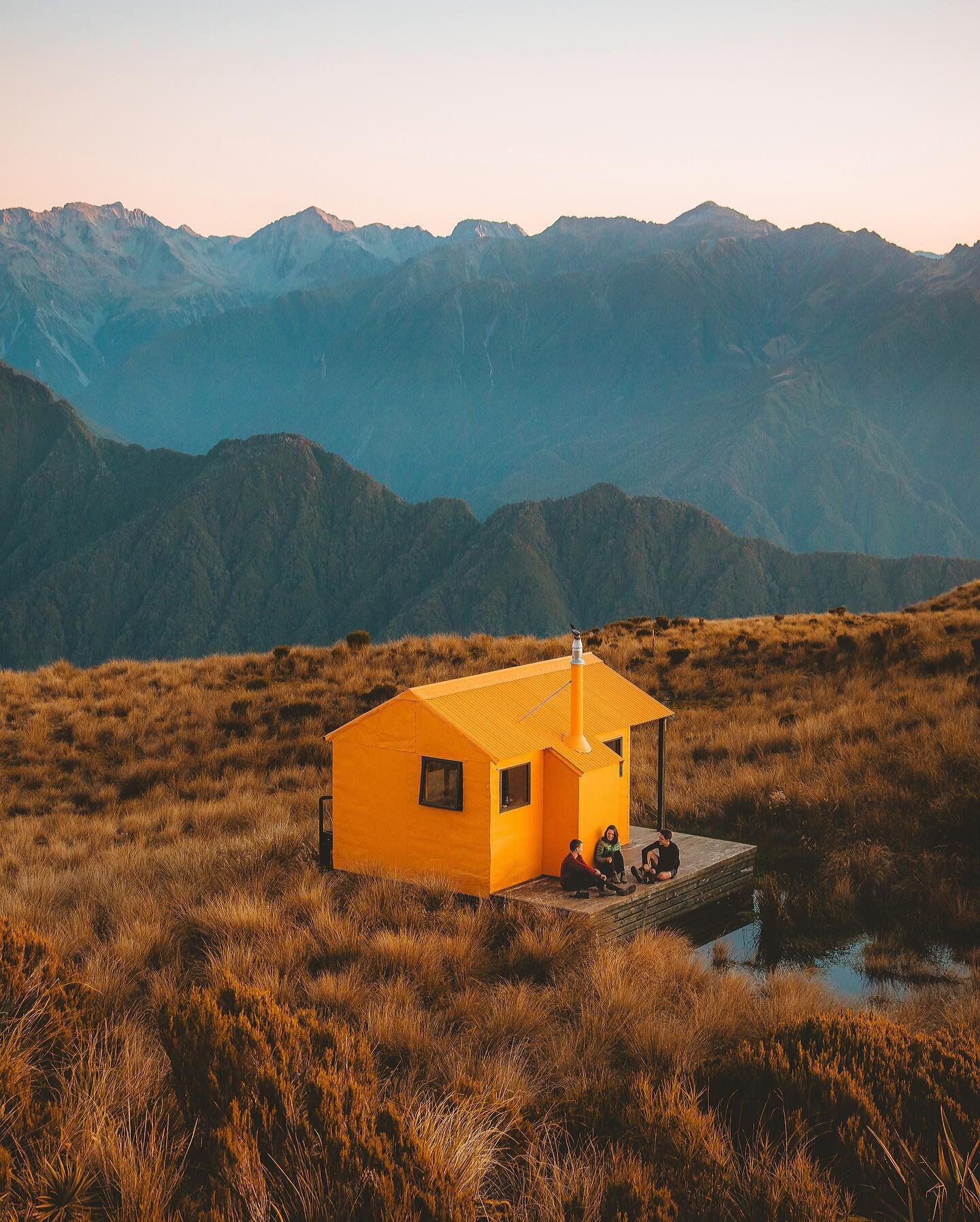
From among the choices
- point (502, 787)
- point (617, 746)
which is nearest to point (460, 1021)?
point (502, 787)

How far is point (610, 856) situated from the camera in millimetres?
13070

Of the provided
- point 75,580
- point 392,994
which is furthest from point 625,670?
point 75,580

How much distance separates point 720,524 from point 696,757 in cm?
15146

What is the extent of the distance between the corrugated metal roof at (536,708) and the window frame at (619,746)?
14 centimetres

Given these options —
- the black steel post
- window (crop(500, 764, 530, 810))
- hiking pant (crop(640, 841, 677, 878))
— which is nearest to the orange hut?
window (crop(500, 764, 530, 810))

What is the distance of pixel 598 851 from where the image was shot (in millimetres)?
13094

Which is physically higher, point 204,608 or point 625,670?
point 625,670

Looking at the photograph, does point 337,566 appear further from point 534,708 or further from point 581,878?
point 581,878

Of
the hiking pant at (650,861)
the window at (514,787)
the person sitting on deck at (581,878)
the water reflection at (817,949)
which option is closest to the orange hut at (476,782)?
the window at (514,787)

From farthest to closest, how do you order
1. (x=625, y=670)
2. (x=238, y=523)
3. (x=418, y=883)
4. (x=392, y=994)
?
1. (x=238, y=523)
2. (x=625, y=670)
3. (x=418, y=883)
4. (x=392, y=994)

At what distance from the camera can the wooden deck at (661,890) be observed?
12.4 m

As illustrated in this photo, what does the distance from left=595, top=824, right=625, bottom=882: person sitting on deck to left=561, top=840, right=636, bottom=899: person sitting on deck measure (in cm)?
13

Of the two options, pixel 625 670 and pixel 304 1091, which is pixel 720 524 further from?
pixel 304 1091

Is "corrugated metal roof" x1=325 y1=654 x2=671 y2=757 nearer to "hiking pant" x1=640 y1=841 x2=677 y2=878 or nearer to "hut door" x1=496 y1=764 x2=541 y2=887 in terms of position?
"hut door" x1=496 y1=764 x2=541 y2=887
